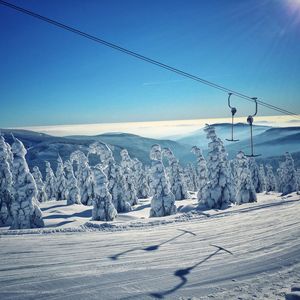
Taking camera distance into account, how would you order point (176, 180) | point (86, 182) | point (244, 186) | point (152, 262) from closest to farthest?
point (152, 262) → point (244, 186) → point (86, 182) → point (176, 180)

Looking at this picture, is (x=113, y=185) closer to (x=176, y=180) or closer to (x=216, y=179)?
(x=216, y=179)

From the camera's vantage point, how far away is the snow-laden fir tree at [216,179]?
124 ft

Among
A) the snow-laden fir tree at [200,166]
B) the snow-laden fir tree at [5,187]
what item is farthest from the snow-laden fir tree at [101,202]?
the snow-laden fir tree at [200,166]

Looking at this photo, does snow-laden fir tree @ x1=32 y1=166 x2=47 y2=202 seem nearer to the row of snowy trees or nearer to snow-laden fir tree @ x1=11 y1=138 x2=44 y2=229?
the row of snowy trees

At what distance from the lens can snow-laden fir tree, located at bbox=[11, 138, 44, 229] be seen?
28.0 metres

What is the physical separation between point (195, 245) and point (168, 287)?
151 inches

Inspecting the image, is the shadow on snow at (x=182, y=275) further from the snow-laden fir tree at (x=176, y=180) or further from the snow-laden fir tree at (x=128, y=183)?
the snow-laden fir tree at (x=176, y=180)

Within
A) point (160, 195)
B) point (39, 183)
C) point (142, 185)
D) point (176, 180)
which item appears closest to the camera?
point (160, 195)

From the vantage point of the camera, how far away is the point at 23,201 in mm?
28641

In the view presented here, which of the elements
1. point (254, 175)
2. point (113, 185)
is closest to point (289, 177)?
point (254, 175)

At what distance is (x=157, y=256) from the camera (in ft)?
31.7

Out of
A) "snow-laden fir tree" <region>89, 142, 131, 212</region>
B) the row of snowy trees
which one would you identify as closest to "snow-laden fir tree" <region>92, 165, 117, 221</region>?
the row of snowy trees

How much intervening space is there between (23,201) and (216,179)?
81.7 ft

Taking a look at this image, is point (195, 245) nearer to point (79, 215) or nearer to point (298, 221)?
point (298, 221)
